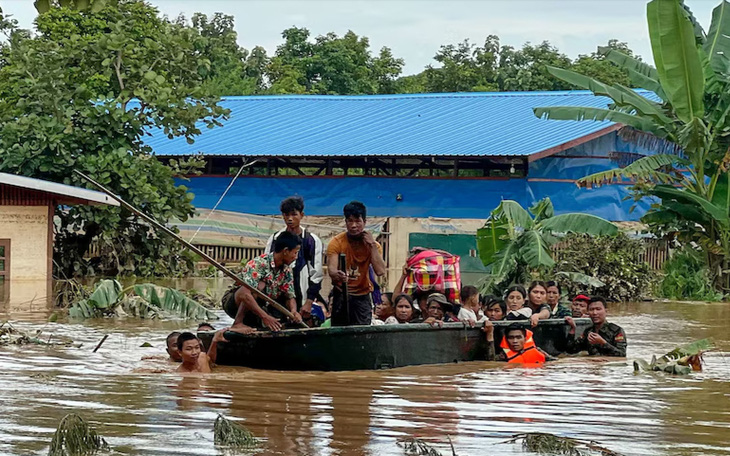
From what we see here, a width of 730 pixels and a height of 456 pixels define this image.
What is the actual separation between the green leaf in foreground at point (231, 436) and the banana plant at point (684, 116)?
1292 cm

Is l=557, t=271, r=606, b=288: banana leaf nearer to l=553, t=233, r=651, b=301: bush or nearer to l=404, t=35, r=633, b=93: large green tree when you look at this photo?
l=553, t=233, r=651, b=301: bush

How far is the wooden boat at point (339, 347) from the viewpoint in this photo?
9328 millimetres

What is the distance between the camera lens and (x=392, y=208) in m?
27.2

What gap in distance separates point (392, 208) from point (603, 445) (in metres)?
20.9

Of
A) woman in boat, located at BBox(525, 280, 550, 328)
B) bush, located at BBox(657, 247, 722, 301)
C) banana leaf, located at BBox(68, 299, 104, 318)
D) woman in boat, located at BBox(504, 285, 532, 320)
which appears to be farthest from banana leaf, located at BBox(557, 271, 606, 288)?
banana leaf, located at BBox(68, 299, 104, 318)

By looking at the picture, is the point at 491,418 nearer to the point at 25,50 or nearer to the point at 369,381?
the point at 369,381

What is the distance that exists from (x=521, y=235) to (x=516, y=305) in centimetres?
666

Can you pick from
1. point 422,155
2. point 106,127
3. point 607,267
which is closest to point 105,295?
point 106,127

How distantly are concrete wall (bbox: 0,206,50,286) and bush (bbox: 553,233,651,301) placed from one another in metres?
8.60

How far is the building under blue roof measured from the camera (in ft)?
86.1

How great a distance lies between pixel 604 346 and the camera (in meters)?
11.5

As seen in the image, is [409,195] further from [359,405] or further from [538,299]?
[359,405]

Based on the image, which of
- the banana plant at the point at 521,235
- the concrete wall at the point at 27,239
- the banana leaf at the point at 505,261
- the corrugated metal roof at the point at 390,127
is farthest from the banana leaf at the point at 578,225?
the concrete wall at the point at 27,239

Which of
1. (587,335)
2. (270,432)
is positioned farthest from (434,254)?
(270,432)
